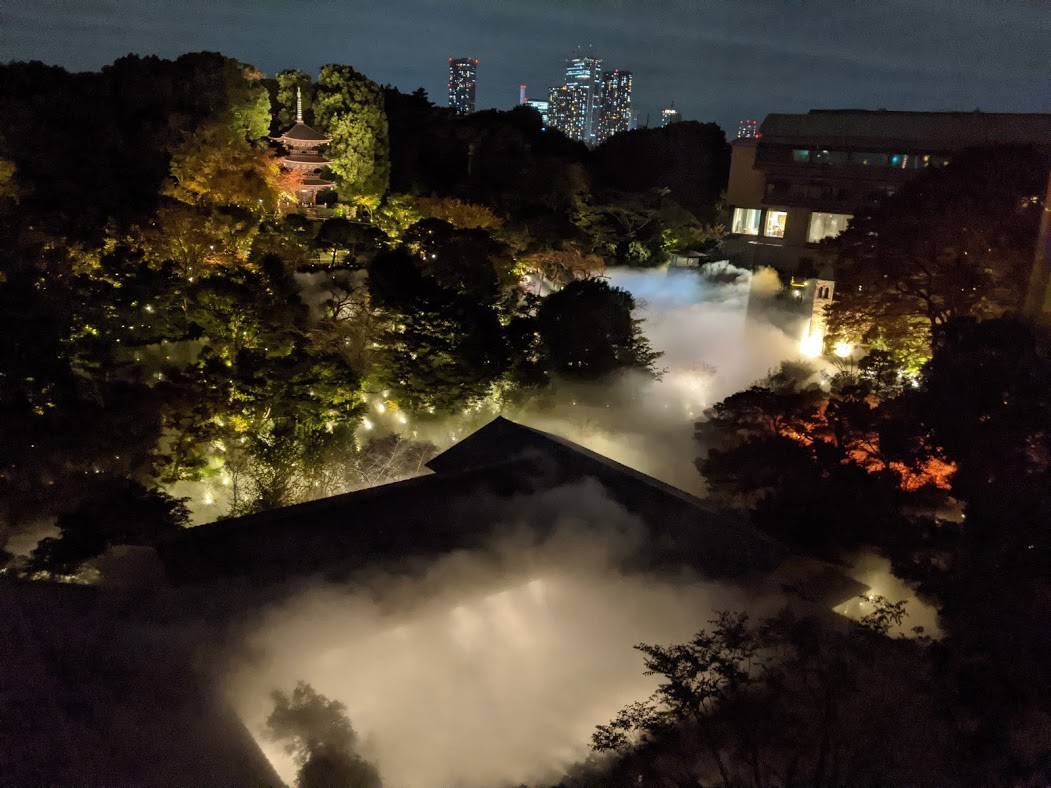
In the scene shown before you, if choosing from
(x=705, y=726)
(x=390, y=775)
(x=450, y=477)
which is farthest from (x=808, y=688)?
(x=450, y=477)

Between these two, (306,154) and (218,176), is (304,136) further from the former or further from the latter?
(218,176)

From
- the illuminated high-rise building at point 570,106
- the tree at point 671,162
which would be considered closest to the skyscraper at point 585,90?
the illuminated high-rise building at point 570,106

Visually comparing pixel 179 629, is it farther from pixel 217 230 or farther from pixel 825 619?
pixel 217 230

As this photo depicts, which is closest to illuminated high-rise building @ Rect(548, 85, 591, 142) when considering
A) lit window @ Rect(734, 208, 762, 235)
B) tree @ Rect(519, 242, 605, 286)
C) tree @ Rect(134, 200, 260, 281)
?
lit window @ Rect(734, 208, 762, 235)

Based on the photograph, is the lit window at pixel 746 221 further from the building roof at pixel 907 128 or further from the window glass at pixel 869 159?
the window glass at pixel 869 159

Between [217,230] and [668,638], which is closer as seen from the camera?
[668,638]

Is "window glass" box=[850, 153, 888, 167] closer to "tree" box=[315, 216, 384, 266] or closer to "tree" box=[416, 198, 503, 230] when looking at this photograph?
"tree" box=[416, 198, 503, 230]
